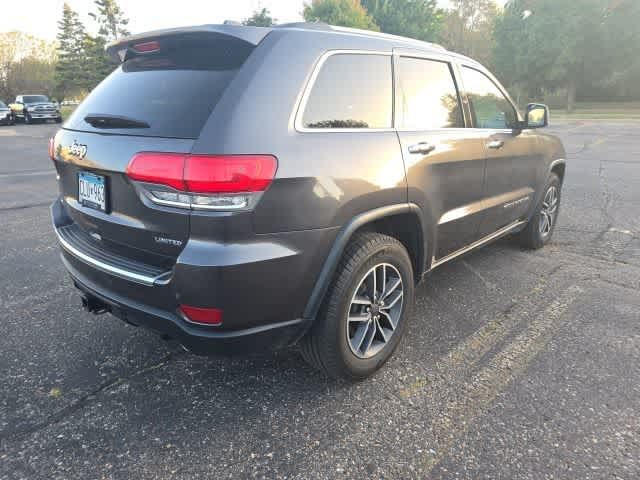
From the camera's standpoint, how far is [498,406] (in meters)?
2.40

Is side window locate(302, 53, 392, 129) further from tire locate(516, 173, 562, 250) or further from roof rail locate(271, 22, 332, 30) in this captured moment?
tire locate(516, 173, 562, 250)

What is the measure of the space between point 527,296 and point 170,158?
119 inches

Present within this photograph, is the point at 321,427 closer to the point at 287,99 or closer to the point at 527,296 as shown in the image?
the point at 287,99

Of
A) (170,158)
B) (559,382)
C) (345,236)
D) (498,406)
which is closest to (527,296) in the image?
(559,382)

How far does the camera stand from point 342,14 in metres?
50.1

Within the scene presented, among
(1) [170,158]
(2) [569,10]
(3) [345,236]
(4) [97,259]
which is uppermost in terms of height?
(2) [569,10]

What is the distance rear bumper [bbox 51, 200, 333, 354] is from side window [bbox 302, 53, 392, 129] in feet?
1.97

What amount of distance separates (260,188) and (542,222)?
12.8 feet

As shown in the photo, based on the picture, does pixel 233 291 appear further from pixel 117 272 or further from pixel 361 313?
pixel 361 313

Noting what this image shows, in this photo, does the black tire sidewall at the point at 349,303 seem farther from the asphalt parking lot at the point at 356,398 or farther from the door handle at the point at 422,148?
the door handle at the point at 422,148

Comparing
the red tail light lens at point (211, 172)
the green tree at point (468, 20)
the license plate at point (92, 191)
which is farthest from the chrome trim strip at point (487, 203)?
the green tree at point (468, 20)

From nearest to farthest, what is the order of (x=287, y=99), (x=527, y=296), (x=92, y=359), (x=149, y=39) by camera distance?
(x=287, y=99) → (x=149, y=39) → (x=92, y=359) → (x=527, y=296)

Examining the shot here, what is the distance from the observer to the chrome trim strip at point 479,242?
3243 mm

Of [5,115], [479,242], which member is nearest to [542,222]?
[479,242]
